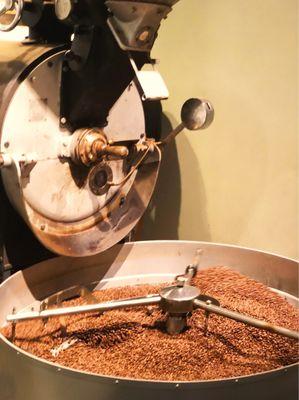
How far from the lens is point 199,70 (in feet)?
5.10

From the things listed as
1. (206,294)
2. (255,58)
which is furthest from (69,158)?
(255,58)

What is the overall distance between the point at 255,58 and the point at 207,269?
0.57 m

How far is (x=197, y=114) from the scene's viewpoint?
1.29 meters

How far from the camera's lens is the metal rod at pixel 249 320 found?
1026 mm

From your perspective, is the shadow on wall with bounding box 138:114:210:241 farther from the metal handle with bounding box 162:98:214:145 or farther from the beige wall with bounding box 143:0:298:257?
the metal handle with bounding box 162:98:214:145

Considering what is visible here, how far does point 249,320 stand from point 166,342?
177 millimetres

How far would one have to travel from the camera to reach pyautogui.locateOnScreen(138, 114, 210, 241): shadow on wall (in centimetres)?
163

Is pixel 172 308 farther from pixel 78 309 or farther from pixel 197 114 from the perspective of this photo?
pixel 197 114

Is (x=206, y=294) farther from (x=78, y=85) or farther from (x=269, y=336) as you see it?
(x=78, y=85)

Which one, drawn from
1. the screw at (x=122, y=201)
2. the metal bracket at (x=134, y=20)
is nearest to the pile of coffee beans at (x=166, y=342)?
the screw at (x=122, y=201)

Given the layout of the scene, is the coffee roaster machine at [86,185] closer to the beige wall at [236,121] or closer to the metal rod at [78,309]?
the metal rod at [78,309]

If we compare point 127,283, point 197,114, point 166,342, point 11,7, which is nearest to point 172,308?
point 166,342

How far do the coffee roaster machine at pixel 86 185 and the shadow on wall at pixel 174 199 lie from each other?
0.18 m

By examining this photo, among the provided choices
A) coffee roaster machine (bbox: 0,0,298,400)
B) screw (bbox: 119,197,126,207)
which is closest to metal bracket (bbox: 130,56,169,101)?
coffee roaster machine (bbox: 0,0,298,400)
